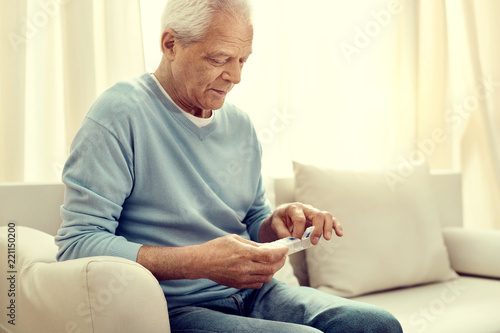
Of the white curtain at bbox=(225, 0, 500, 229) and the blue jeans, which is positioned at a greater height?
the white curtain at bbox=(225, 0, 500, 229)

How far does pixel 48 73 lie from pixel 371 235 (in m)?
1.20

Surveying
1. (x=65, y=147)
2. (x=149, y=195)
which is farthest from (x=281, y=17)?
(x=149, y=195)

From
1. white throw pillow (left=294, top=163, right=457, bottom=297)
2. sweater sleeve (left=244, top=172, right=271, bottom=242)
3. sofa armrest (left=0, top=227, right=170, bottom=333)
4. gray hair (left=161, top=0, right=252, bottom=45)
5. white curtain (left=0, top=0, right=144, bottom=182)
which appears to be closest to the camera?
sofa armrest (left=0, top=227, right=170, bottom=333)

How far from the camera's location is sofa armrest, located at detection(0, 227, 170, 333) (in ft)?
2.81

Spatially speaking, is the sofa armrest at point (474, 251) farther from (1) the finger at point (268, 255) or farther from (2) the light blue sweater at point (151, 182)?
(1) the finger at point (268, 255)

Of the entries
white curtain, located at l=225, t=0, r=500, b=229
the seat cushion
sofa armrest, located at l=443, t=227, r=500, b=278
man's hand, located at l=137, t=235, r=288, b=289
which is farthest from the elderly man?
sofa armrest, located at l=443, t=227, r=500, b=278

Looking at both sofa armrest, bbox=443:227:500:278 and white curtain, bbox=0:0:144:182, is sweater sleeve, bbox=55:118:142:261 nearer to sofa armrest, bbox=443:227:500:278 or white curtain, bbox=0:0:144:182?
white curtain, bbox=0:0:144:182

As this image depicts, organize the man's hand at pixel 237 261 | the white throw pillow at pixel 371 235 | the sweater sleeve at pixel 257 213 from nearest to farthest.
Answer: the man's hand at pixel 237 261, the sweater sleeve at pixel 257 213, the white throw pillow at pixel 371 235

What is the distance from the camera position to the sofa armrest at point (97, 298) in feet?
2.81

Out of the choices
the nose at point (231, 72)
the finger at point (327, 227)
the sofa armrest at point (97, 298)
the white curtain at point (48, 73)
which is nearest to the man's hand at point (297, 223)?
the finger at point (327, 227)

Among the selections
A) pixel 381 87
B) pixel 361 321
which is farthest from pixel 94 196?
pixel 381 87

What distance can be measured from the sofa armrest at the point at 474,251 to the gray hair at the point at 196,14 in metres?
1.38

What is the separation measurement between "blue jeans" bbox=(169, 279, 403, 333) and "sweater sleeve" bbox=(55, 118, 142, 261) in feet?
0.62

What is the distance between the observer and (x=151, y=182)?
3.86 ft
